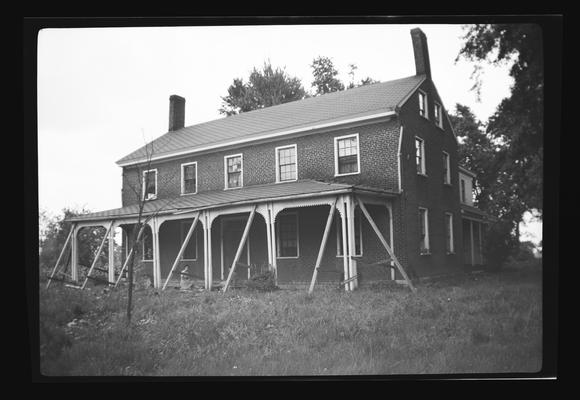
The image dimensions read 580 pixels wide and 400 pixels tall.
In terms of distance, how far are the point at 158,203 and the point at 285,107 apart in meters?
5.19

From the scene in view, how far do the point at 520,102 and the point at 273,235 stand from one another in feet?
20.6

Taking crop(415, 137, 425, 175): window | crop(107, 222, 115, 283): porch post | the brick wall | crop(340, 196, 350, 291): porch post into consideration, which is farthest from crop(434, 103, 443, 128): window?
crop(107, 222, 115, 283): porch post

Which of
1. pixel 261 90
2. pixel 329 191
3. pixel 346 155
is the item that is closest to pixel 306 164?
pixel 346 155

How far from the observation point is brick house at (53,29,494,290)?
10375 mm

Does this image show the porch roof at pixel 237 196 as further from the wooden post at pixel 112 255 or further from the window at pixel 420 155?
the window at pixel 420 155

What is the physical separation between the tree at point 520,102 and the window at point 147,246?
11.2 metres

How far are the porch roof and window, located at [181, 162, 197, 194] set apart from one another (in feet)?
1.20

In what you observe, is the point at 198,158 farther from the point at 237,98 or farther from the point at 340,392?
the point at 340,392

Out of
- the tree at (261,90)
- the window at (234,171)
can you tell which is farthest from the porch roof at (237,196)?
the tree at (261,90)

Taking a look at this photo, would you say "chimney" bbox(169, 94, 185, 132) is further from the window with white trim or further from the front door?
the window with white trim

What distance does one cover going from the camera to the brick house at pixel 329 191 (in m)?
10.4

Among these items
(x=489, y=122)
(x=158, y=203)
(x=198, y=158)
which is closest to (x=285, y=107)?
(x=198, y=158)
